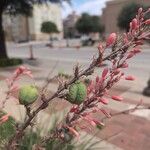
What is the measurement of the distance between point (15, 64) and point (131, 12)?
3779 centimetres

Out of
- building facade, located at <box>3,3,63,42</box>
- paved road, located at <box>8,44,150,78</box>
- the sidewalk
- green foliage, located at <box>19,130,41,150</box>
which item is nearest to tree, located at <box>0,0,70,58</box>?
paved road, located at <box>8,44,150,78</box>

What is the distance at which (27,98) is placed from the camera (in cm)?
206

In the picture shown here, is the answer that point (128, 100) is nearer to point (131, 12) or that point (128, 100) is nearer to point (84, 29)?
point (131, 12)

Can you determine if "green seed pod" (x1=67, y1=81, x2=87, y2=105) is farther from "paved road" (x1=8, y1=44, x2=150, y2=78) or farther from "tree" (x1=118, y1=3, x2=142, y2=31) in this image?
"tree" (x1=118, y1=3, x2=142, y2=31)

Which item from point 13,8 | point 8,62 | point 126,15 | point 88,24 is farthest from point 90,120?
point 88,24

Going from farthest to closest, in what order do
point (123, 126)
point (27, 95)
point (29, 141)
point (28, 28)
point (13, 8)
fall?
point (28, 28) → point (13, 8) → point (123, 126) → point (29, 141) → point (27, 95)

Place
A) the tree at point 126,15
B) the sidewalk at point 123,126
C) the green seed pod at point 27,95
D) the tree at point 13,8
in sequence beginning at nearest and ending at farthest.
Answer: the green seed pod at point 27,95 → the sidewalk at point 123,126 → the tree at point 13,8 → the tree at point 126,15

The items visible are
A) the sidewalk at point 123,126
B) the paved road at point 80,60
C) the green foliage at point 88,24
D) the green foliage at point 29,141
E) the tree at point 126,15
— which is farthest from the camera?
the green foliage at point 88,24

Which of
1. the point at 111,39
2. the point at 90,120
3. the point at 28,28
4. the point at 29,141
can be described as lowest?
the point at 28,28

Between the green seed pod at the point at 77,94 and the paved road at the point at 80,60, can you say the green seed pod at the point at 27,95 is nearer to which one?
the green seed pod at the point at 77,94

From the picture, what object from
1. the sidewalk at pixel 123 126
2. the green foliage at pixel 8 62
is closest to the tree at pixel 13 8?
the green foliage at pixel 8 62

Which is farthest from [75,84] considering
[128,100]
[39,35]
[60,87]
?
[39,35]

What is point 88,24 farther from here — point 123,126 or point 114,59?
point 114,59

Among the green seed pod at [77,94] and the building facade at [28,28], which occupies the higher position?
the green seed pod at [77,94]
